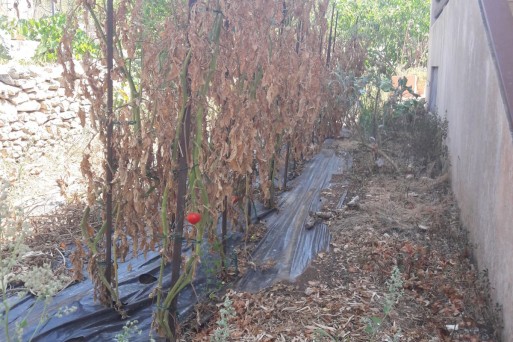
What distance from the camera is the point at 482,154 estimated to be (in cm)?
380

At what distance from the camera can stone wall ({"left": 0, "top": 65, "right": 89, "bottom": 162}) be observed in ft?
23.3

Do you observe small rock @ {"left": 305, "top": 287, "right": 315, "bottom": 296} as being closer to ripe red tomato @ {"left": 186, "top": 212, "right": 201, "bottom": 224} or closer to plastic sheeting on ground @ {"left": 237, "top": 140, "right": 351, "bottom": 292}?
plastic sheeting on ground @ {"left": 237, "top": 140, "right": 351, "bottom": 292}

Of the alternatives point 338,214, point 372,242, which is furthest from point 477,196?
point 338,214

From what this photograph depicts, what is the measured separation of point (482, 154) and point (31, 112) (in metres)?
6.13

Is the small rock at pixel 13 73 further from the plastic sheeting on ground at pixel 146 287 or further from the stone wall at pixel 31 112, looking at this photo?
the plastic sheeting on ground at pixel 146 287

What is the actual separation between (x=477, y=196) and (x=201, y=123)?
87.1 inches

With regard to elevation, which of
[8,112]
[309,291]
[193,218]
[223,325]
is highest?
[8,112]

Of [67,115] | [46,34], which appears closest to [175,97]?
[67,115]

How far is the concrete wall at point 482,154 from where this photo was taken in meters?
2.89

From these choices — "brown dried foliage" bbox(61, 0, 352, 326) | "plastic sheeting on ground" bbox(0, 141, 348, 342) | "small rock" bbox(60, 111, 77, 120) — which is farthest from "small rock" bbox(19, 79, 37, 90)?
"brown dried foliage" bbox(61, 0, 352, 326)

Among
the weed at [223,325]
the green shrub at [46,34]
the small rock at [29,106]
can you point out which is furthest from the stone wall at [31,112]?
the weed at [223,325]

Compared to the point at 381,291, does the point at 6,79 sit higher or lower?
higher

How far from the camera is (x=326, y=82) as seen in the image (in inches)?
320

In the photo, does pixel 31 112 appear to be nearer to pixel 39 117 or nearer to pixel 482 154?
pixel 39 117
